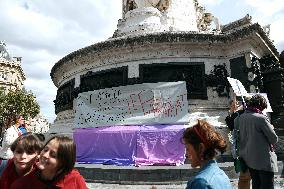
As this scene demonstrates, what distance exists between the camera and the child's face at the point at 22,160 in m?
2.98

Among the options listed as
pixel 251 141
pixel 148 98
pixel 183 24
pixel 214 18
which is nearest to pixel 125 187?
pixel 251 141

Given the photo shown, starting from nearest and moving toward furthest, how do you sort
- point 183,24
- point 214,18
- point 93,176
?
point 93,176
point 183,24
point 214,18

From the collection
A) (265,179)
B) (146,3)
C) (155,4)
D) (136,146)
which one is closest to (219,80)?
(136,146)

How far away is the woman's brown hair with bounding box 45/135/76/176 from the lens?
262 centimetres

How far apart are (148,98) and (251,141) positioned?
19.9ft

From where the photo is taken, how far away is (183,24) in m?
14.9

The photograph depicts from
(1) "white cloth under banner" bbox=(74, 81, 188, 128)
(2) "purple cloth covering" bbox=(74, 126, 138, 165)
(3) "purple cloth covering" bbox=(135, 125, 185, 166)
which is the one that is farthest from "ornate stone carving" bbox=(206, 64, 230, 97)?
(2) "purple cloth covering" bbox=(74, 126, 138, 165)

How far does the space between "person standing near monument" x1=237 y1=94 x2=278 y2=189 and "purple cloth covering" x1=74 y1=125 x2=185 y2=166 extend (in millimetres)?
4091

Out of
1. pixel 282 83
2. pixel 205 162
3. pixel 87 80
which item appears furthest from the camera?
pixel 87 80

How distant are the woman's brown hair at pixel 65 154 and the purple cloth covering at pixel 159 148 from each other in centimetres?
618

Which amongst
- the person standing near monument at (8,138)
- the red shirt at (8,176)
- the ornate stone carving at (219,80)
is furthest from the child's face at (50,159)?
the ornate stone carving at (219,80)

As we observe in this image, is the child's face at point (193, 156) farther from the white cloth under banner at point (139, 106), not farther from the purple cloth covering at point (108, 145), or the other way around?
the white cloth under banner at point (139, 106)

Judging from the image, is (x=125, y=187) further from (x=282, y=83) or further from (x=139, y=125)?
(x=282, y=83)

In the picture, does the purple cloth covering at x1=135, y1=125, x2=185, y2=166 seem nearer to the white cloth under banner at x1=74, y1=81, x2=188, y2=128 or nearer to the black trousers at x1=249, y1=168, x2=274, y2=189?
the white cloth under banner at x1=74, y1=81, x2=188, y2=128
